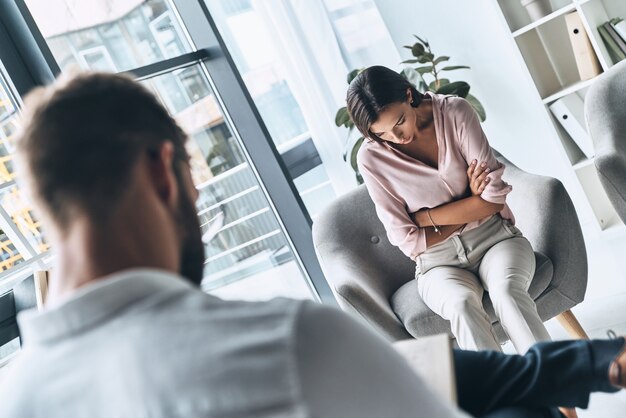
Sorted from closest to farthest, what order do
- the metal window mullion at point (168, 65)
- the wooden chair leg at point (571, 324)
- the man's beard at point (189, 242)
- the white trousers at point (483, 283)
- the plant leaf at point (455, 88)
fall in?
the man's beard at point (189, 242)
the white trousers at point (483, 283)
the wooden chair leg at point (571, 324)
the metal window mullion at point (168, 65)
the plant leaf at point (455, 88)

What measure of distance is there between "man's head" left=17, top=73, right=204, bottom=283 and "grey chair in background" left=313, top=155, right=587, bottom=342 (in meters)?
1.56

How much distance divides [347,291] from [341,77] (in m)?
1.65

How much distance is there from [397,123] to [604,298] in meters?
1.26

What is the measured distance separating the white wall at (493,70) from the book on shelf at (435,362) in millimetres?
2495

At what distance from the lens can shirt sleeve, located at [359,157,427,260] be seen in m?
2.37

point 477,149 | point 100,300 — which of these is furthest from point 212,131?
point 100,300

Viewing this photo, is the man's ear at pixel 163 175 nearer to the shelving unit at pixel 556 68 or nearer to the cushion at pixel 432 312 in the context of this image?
the cushion at pixel 432 312

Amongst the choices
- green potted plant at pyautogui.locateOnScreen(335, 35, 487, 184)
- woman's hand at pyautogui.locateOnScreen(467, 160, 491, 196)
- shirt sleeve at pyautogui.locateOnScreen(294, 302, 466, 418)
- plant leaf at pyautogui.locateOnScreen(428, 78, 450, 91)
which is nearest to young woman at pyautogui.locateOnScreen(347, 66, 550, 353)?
woman's hand at pyautogui.locateOnScreen(467, 160, 491, 196)

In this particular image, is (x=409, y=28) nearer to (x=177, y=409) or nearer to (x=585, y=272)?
(x=585, y=272)

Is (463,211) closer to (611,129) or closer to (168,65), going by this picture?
(611,129)

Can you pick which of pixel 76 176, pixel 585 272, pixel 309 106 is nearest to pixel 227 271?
pixel 309 106

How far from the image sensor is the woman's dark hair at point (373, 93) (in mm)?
2277

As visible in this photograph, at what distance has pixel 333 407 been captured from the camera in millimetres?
703

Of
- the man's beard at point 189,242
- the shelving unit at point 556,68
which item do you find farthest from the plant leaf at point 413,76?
the man's beard at point 189,242
